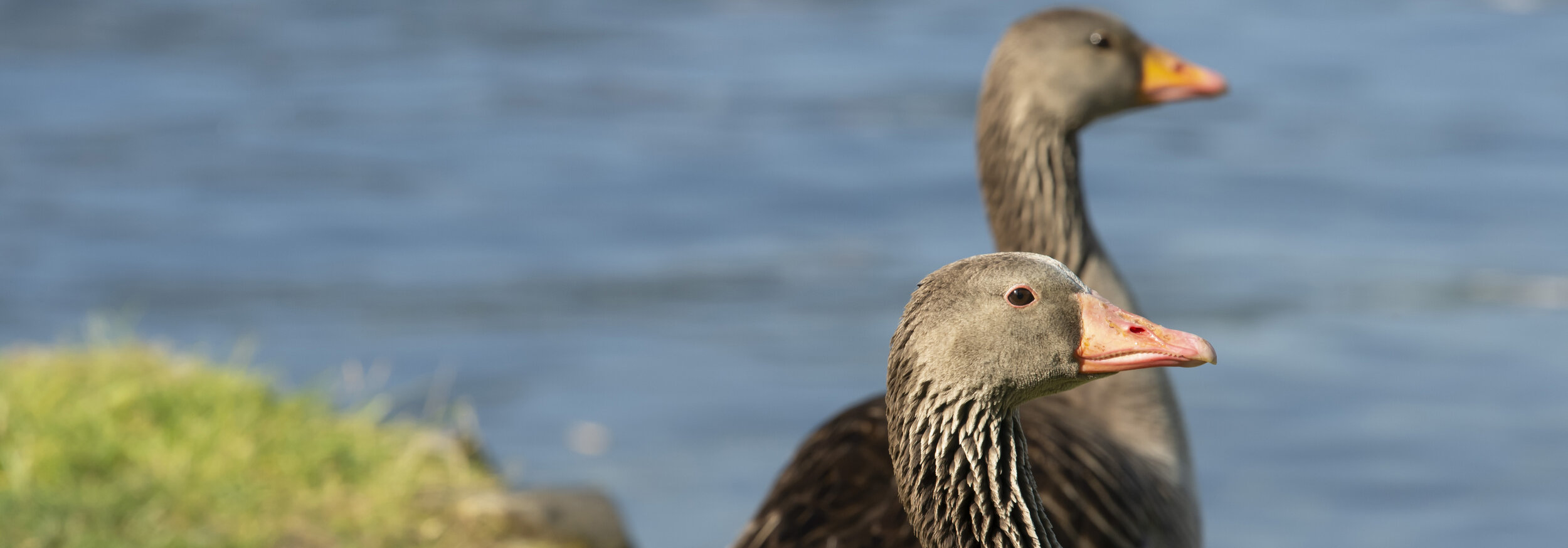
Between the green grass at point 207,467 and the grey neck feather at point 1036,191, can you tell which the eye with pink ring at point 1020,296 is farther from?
the green grass at point 207,467

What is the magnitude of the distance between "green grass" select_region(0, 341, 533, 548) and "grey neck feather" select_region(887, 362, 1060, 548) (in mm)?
2331

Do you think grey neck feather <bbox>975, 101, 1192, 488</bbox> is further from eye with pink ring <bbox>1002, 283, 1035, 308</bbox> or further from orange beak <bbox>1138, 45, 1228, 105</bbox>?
eye with pink ring <bbox>1002, 283, 1035, 308</bbox>

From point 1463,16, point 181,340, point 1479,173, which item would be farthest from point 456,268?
point 1463,16

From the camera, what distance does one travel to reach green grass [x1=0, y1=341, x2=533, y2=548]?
4.79 m

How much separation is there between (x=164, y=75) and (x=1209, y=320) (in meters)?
10.8

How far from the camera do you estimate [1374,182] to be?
12.7 meters

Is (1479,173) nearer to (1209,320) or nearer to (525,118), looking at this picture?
(1209,320)

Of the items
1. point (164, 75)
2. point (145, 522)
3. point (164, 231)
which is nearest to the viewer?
point (145, 522)

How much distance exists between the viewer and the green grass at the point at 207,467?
4.79 m

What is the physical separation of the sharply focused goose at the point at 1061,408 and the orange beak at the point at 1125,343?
70cm

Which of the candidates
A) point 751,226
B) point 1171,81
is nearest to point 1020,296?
point 1171,81

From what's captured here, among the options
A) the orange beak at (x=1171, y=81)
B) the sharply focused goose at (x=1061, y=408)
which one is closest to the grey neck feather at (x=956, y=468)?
the sharply focused goose at (x=1061, y=408)

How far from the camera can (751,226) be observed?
11805mm

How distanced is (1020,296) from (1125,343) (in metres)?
0.20
